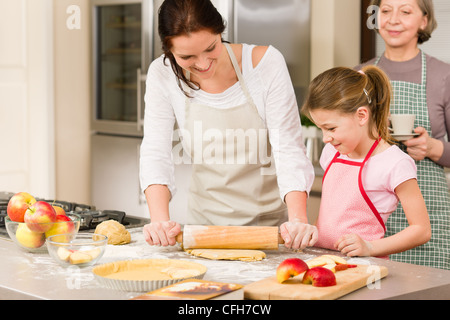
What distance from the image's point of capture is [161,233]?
173 centimetres

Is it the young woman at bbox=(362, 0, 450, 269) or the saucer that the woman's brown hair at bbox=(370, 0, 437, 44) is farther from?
the saucer

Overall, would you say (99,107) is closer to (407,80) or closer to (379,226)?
(407,80)

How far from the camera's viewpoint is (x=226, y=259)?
164cm

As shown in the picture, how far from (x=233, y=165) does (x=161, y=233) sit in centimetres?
46

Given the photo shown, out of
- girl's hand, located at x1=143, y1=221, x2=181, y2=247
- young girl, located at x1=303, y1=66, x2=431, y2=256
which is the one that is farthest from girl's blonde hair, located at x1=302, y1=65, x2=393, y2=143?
girl's hand, located at x1=143, y1=221, x2=181, y2=247

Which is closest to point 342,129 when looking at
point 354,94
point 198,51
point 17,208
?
point 354,94

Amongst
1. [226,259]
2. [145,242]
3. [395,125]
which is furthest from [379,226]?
[145,242]

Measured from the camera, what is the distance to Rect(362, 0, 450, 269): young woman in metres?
2.21

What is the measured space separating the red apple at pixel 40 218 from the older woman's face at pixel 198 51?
533 mm

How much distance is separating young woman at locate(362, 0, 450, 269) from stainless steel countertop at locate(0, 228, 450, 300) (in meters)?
0.64

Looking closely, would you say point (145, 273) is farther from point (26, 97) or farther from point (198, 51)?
point (26, 97)

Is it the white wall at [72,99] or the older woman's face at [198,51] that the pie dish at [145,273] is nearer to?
the older woman's face at [198,51]

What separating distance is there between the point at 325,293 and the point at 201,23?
0.81 m

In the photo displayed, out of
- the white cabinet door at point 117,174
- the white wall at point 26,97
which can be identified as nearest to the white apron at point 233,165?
the white cabinet door at point 117,174
